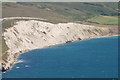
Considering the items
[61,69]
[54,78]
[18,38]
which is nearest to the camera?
[54,78]

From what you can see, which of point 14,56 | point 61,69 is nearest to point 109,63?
point 61,69

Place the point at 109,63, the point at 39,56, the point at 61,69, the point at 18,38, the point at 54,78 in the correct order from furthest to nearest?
the point at 18,38, the point at 39,56, the point at 109,63, the point at 61,69, the point at 54,78

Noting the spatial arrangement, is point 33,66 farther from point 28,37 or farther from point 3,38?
point 28,37

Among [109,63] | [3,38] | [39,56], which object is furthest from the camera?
[3,38]

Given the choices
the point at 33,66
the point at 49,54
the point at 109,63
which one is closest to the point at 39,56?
the point at 49,54

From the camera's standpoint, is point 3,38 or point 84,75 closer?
point 84,75

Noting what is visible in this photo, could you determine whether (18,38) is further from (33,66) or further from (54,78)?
(54,78)
